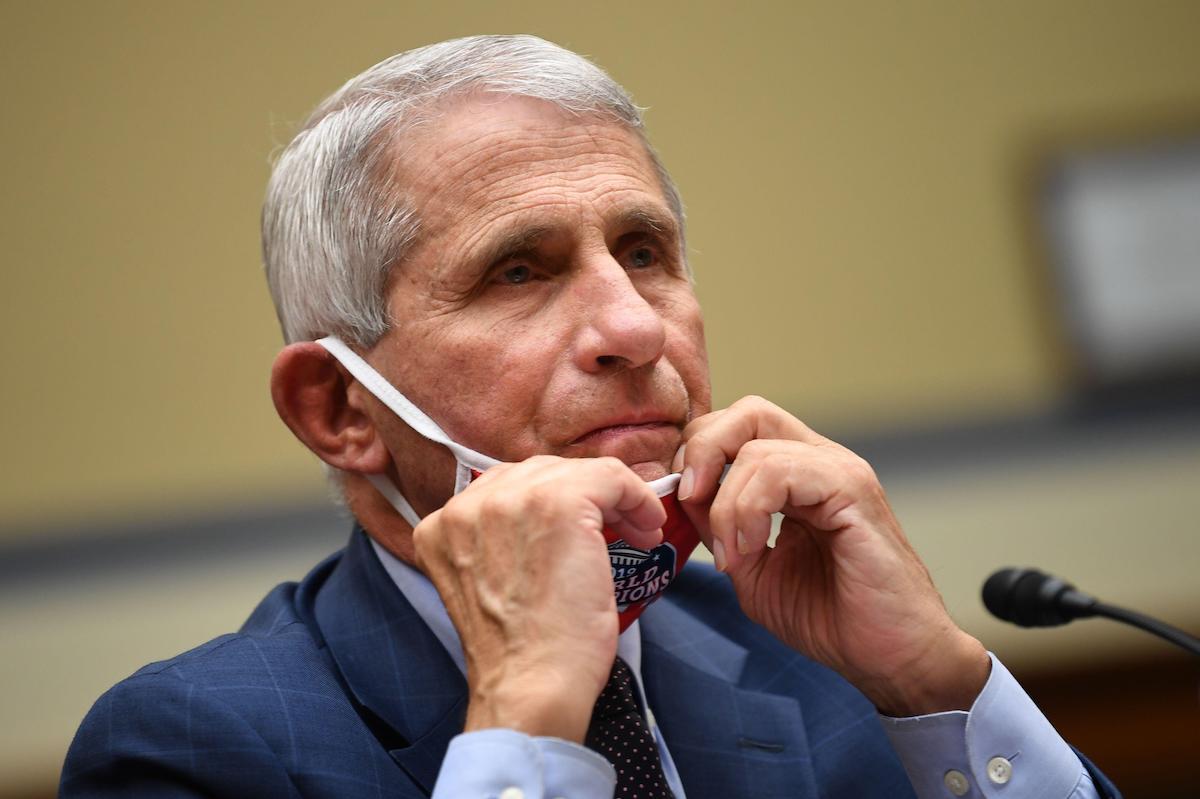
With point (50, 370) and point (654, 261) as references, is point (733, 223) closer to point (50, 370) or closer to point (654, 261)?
point (50, 370)

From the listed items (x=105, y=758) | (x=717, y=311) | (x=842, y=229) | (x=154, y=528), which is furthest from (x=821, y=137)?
(x=105, y=758)

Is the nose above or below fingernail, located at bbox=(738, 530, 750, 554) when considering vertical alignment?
above

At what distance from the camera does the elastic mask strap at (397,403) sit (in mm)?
1644

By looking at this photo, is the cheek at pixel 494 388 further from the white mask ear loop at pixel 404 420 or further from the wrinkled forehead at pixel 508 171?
the wrinkled forehead at pixel 508 171

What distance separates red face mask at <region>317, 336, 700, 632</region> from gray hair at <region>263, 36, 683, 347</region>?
67mm

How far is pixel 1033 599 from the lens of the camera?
1.78m

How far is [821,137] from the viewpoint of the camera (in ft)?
15.0

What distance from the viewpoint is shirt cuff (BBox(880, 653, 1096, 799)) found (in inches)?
63.4

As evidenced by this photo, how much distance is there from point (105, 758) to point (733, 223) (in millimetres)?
3392

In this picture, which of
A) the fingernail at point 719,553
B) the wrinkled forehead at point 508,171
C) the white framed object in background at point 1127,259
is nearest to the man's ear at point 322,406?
the wrinkled forehead at point 508,171

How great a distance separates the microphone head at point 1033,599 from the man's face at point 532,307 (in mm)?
476

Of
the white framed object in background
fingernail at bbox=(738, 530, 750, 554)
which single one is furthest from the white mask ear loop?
the white framed object in background

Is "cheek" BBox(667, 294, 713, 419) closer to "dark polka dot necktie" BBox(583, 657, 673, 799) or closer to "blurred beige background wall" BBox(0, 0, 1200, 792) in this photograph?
"dark polka dot necktie" BBox(583, 657, 673, 799)

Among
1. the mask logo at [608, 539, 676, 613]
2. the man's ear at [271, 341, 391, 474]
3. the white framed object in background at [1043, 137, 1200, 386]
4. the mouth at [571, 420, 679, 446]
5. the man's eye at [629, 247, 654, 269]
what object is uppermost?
the man's eye at [629, 247, 654, 269]
